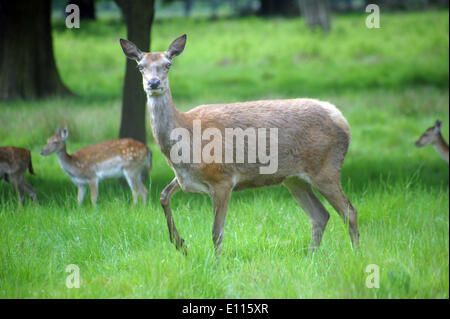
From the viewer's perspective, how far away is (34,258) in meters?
5.14

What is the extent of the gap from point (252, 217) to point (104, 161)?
2705 mm

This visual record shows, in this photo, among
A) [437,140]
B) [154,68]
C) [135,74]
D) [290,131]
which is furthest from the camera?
[437,140]

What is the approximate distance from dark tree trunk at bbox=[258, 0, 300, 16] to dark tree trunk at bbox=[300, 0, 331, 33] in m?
9.63

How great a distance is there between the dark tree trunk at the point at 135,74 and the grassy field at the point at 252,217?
80 cm

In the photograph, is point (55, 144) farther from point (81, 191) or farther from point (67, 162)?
point (81, 191)

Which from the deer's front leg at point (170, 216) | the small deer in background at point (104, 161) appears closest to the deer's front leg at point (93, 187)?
the small deer in background at point (104, 161)

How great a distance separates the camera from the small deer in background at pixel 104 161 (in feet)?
26.0

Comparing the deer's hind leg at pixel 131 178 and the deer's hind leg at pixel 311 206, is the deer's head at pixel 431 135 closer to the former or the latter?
the deer's hind leg at pixel 311 206

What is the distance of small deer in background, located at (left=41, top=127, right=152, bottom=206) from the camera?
792cm

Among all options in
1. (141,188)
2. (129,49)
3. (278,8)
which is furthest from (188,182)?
(278,8)

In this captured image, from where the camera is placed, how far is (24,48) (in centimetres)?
1355

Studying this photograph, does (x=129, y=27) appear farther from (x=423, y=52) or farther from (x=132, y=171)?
(x=423, y=52)

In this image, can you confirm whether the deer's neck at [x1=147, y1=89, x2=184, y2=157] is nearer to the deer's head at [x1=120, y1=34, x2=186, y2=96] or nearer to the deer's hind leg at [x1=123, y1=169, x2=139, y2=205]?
the deer's head at [x1=120, y1=34, x2=186, y2=96]
